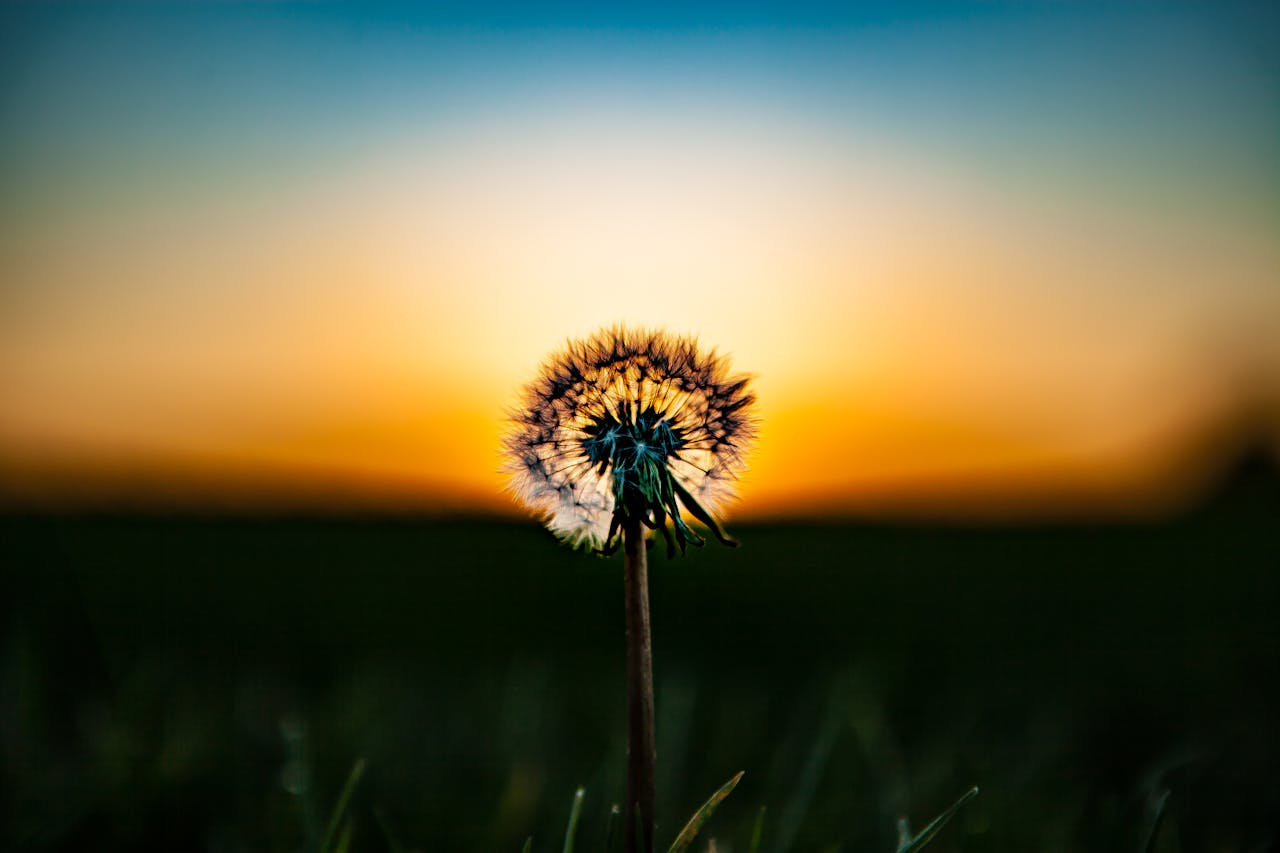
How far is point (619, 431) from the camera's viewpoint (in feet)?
6.31

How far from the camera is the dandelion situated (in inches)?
74.6

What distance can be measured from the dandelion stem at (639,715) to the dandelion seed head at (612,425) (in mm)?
403

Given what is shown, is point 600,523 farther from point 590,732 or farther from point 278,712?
point 278,712

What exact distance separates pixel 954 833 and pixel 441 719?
86.5 inches

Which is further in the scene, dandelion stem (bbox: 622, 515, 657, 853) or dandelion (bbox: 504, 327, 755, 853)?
dandelion (bbox: 504, 327, 755, 853)

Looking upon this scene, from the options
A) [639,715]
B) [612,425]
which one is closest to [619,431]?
[612,425]

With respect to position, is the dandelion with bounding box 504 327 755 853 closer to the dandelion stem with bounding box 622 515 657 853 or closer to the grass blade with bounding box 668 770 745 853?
the dandelion stem with bounding box 622 515 657 853

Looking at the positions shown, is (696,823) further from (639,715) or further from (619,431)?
(619,431)

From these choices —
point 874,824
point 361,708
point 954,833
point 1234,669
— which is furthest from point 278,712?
point 1234,669

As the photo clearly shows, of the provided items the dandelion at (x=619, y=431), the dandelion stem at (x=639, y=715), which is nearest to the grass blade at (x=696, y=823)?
the dandelion stem at (x=639, y=715)

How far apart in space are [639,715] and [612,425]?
26.5 inches

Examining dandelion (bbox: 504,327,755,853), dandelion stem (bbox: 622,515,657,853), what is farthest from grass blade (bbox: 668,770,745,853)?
dandelion (bbox: 504,327,755,853)

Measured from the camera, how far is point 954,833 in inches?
112

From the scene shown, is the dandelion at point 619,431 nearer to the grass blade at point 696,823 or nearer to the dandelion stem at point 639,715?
the dandelion stem at point 639,715
